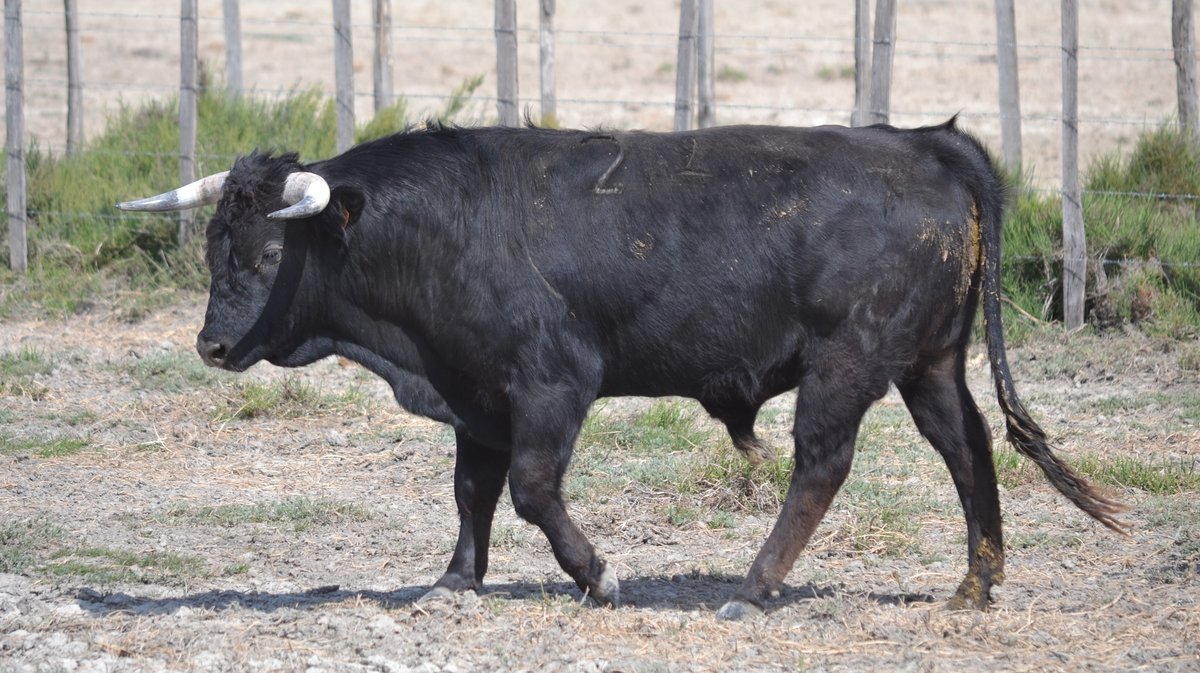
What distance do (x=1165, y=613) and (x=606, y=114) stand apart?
1434 cm

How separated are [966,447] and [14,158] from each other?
8611 mm

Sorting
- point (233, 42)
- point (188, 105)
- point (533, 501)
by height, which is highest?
point (233, 42)

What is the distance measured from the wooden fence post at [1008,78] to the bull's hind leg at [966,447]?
683 centimetres

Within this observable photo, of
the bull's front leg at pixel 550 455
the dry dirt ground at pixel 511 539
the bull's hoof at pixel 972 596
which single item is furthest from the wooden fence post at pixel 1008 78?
the bull's front leg at pixel 550 455

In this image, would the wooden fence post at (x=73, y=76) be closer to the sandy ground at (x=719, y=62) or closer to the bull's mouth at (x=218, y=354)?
the sandy ground at (x=719, y=62)

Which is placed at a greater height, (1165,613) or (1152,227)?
(1152,227)

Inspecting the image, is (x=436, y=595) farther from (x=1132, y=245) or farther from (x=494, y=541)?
(x=1132, y=245)

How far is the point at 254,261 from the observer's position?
553 centimetres

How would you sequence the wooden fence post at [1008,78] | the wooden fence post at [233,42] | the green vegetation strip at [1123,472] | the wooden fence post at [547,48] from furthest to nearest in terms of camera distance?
the wooden fence post at [233,42], the wooden fence post at [547,48], the wooden fence post at [1008,78], the green vegetation strip at [1123,472]

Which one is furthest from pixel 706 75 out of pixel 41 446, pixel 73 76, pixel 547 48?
pixel 41 446

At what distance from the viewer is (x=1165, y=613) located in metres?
5.32

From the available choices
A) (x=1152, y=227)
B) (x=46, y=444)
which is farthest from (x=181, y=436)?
(x=1152, y=227)

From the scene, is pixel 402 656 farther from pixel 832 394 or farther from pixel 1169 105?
pixel 1169 105

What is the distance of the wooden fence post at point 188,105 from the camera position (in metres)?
11.2
